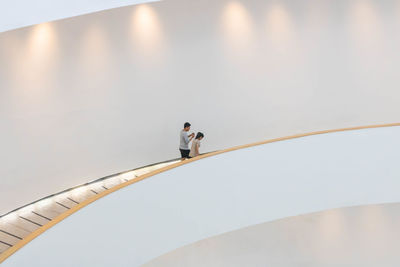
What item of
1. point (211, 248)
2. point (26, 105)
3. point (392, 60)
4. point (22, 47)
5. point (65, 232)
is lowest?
point (65, 232)

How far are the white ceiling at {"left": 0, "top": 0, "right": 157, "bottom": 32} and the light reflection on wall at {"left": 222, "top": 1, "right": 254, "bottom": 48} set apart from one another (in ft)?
12.9

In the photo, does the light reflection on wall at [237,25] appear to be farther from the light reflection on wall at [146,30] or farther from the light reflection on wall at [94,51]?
the light reflection on wall at [94,51]

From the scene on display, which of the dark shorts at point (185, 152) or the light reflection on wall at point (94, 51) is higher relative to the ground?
the light reflection on wall at point (94, 51)

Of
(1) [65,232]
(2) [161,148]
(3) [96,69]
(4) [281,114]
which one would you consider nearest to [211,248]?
(2) [161,148]

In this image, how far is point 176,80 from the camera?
14.8 metres

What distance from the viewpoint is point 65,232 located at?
9148mm

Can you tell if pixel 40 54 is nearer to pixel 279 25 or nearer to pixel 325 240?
pixel 279 25

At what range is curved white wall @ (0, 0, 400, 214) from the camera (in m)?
13.0

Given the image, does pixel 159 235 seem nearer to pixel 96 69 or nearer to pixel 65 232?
pixel 65 232

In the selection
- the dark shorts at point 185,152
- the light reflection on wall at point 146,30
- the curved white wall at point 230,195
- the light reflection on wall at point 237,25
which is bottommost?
the curved white wall at point 230,195

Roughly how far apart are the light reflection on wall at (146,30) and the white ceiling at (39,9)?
7.33 feet

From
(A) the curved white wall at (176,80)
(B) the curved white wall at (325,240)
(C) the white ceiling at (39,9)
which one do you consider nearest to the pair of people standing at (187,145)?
(A) the curved white wall at (176,80)

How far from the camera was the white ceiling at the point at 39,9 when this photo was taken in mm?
10648

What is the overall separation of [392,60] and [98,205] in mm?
9610
